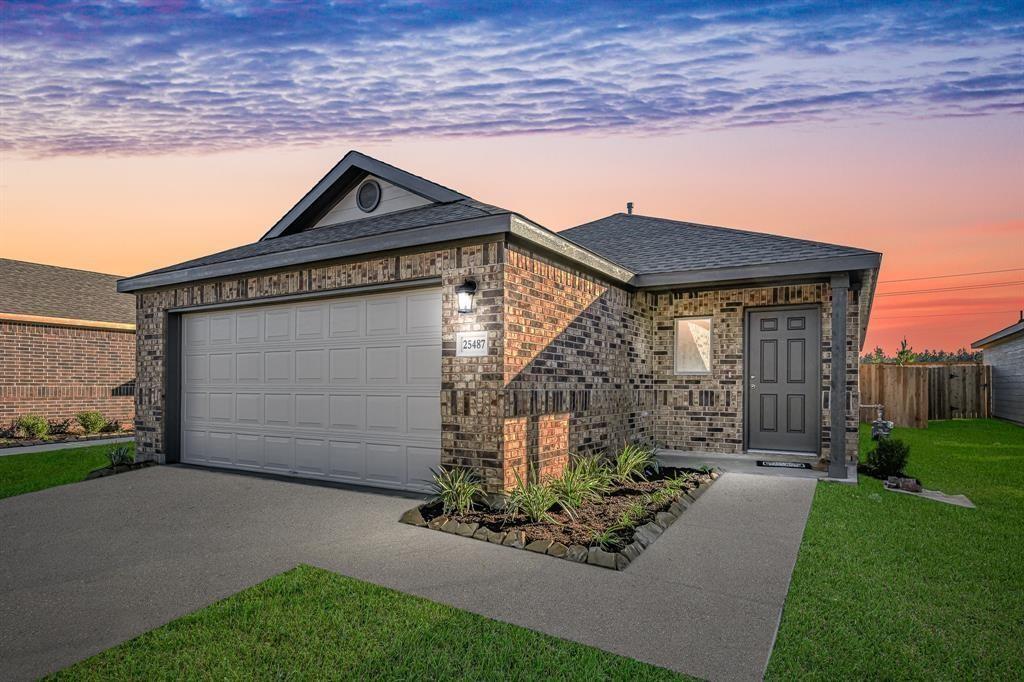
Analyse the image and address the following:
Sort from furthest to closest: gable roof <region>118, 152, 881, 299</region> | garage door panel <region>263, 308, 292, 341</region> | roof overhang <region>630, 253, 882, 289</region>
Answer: garage door panel <region>263, 308, 292, 341</region> → roof overhang <region>630, 253, 882, 289</region> → gable roof <region>118, 152, 881, 299</region>

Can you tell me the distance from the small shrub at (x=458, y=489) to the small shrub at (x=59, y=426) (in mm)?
13047

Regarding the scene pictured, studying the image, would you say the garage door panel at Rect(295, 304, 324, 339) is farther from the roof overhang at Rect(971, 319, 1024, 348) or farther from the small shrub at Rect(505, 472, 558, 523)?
the roof overhang at Rect(971, 319, 1024, 348)

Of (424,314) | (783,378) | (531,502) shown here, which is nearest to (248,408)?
(424,314)

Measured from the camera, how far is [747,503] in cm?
638

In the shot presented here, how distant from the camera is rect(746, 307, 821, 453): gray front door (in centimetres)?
898

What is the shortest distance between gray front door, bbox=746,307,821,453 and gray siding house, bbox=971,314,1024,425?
1274 cm

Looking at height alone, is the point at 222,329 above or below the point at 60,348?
above

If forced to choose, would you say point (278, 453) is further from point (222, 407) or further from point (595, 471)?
point (595, 471)

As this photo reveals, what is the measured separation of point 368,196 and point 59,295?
12.4 m

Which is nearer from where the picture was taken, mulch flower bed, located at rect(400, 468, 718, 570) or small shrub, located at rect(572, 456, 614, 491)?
mulch flower bed, located at rect(400, 468, 718, 570)

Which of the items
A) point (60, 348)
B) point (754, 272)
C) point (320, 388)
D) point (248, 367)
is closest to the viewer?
point (320, 388)

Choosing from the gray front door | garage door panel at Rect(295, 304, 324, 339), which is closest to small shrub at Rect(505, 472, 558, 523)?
garage door panel at Rect(295, 304, 324, 339)

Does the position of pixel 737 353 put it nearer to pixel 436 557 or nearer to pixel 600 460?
pixel 600 460

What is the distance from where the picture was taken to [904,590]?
4086mm
